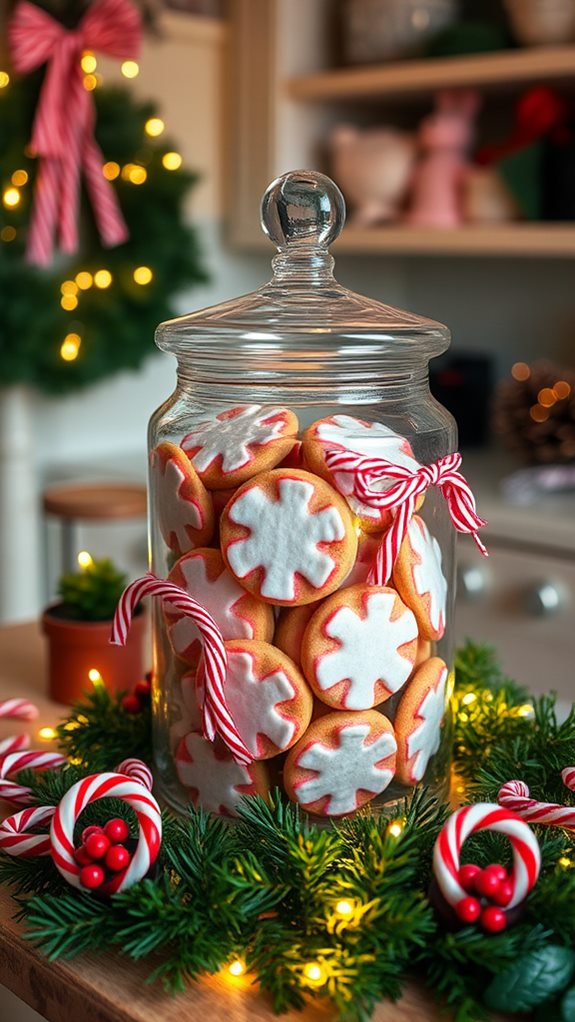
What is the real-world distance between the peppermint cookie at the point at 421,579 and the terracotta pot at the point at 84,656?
1.03 feet

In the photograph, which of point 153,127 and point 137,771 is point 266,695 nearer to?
point 137,771

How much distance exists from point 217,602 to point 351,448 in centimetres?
10

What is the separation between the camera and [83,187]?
1.83 m

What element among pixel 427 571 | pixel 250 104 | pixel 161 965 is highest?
pixel 250 104

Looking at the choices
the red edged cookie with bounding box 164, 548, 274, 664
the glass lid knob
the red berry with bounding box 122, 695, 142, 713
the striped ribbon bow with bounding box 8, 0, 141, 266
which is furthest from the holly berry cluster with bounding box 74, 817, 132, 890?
the striped ribbon bow with bounding box 8, 0, 141, 266

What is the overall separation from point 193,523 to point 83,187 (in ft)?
4.41

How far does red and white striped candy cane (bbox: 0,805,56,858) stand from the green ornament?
0.75ft

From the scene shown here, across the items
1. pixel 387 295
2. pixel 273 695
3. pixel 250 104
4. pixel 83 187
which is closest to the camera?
pixel 273 695

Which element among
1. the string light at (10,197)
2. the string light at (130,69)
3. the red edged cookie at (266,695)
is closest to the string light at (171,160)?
the string light at (130,69)

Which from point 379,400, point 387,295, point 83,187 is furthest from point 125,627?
point 387,295

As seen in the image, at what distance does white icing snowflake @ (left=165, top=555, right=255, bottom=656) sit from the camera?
0.59 metres

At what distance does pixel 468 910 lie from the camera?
500 mm

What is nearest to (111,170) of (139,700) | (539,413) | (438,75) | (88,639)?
(438,75)

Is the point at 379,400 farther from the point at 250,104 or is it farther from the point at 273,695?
the point at 250,104
